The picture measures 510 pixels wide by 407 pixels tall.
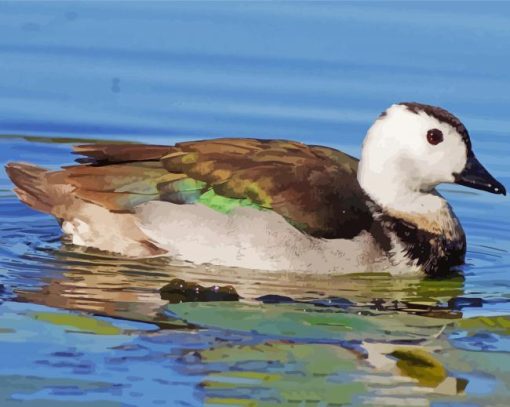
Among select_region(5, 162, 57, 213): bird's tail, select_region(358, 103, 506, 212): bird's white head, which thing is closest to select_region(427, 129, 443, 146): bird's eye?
select_region(358, 103, 506, 212): bird's white head

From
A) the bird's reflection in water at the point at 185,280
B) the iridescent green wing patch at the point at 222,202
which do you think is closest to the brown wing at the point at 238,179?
the iridescent green wing patch at the point at 222,202

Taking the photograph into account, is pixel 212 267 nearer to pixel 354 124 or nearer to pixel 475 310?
pixel 475 310

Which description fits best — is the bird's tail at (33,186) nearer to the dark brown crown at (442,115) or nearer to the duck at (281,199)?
the duck at (281,199)

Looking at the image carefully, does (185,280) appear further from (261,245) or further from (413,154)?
(413,154)

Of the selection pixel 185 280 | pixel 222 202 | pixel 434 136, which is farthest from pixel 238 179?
pixel 434 136

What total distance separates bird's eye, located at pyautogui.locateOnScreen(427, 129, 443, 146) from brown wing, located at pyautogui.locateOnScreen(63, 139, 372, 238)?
61 centimetres

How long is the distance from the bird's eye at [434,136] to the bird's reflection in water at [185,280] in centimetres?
99

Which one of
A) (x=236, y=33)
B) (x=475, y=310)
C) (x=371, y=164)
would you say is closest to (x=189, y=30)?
(x=236, y=33)

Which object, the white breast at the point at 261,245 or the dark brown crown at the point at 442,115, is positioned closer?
the white breast at the point at 261,245

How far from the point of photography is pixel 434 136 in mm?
12586

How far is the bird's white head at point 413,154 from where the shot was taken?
12.6 metres

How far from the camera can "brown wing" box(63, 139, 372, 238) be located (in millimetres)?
12094

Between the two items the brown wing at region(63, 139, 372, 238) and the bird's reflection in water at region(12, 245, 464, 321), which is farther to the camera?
the brown wing at region(63, 139, 372, 238)

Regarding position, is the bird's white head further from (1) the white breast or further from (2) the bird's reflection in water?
(2) the bird's reflection in water
